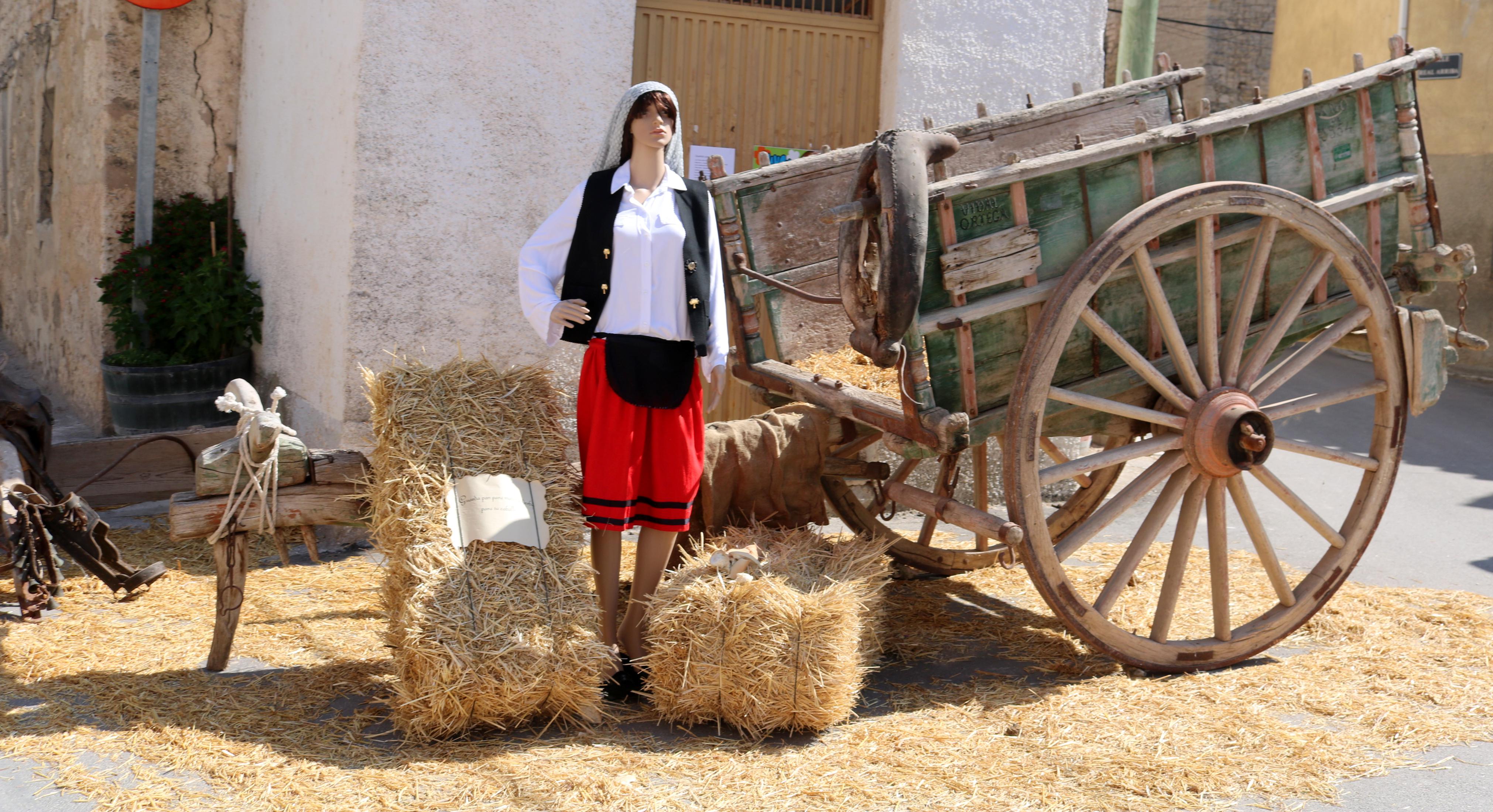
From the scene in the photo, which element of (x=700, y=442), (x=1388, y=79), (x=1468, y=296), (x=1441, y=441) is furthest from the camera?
(x=1468, y=296)

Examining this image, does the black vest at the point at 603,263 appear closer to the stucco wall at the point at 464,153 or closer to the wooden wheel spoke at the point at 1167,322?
the wooden wheel spoke at the point at 1167,322

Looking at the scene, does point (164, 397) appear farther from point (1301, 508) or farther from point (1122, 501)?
point (1301, 508)

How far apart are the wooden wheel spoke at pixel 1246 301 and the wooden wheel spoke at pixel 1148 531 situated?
1.04 feet

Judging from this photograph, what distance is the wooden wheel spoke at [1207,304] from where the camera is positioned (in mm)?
3277

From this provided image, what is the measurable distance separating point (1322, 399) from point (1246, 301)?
540 millimetres

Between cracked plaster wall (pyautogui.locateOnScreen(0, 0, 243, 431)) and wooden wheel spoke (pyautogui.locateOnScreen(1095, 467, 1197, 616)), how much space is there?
5.24m

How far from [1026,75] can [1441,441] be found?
15.6ft

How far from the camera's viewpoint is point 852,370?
153 inches

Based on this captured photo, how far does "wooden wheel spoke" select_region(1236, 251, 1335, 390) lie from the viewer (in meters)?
3.42

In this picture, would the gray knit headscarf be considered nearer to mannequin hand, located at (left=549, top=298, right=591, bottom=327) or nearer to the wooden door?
mannequin hand, located at (left=549, top=298, right=591, bottom=327)

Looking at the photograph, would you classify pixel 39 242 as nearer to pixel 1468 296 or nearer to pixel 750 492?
pixel 750 492

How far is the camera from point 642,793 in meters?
2.60

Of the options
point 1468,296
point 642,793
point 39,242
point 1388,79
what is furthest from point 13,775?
point 1468,296

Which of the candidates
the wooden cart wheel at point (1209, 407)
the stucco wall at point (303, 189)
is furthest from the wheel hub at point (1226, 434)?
the stucco wall at point (303, 189)
